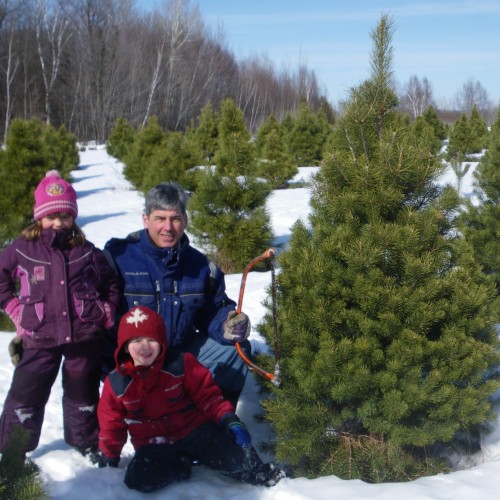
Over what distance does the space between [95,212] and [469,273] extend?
1266 centimetres

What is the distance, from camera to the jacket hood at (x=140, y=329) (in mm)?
2857

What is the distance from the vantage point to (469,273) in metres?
3.00

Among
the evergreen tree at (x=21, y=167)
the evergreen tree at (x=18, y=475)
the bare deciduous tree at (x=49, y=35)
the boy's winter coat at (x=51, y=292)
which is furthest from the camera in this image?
the bare deciduous tree at (x=49, y=35)

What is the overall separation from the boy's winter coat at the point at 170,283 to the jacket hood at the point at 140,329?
12.9 inches

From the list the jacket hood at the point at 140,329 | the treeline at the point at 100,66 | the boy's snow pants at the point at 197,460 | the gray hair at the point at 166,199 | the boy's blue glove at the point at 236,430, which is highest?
the treeline at the point at 100,66

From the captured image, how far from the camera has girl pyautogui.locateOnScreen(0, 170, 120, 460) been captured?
2.97 metres

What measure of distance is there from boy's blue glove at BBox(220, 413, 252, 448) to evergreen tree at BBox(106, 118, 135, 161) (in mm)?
22665

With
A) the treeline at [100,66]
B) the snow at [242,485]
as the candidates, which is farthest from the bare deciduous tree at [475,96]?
the snow at [242,485]

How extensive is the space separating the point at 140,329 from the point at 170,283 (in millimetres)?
489

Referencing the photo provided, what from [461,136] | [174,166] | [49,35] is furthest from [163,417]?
[49,35]

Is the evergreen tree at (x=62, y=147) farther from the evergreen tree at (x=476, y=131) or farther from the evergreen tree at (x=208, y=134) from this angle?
the evergreen tree at (x=476, y=131)

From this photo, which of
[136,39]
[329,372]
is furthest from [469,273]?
[136,39]

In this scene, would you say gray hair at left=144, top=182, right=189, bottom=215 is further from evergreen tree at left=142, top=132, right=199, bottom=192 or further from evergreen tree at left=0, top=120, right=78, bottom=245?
evergreen tree at left=142, top=132, right=199, bottom=192

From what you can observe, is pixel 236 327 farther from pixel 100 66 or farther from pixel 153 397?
pixel 100 66
